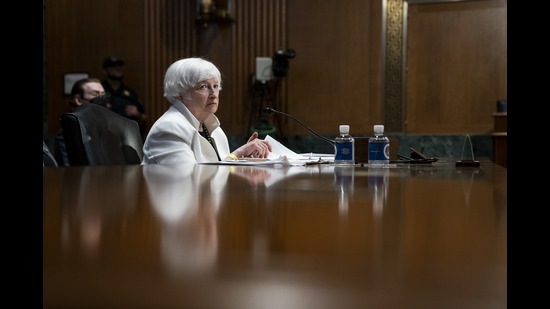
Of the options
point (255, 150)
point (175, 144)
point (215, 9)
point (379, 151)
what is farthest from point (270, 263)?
point (215, 9)

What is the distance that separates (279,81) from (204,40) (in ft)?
3.09

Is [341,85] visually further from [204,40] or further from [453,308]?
[453,308]

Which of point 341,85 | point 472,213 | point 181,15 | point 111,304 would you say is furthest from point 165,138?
point 181,15

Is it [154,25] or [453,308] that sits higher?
[154,25]

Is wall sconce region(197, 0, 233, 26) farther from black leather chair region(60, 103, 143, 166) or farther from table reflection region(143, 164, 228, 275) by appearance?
table reflection region(143, 164, 228, 275)

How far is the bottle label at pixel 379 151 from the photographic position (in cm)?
191

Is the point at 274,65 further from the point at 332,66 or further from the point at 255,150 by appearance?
the point at 255,150

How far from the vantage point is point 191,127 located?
2508mm

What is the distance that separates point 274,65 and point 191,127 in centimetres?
334

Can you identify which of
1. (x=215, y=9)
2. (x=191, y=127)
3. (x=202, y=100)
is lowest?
(x=191, y=127)

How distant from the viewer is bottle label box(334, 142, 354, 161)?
1.97 metres

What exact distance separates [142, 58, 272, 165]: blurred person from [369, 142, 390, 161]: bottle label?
21.8 inches

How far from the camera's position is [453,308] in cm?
18
